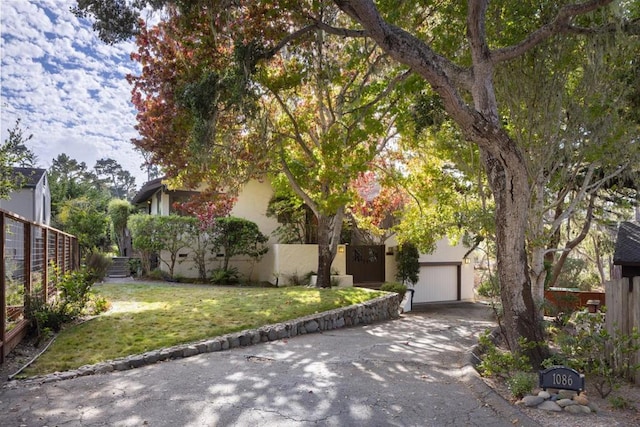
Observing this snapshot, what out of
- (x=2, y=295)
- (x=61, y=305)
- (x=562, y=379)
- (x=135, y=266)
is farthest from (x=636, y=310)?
(x=135, y=266)

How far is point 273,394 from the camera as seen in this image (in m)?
5.36

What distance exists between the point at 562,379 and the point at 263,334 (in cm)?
527

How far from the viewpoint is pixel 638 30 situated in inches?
313

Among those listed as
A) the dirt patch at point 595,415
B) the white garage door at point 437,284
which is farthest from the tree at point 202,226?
the dirt patch at point 595,415

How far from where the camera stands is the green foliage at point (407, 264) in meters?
19.9

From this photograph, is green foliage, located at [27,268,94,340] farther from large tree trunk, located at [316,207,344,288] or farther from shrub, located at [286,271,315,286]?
shrub, located at [286,271,315,286]

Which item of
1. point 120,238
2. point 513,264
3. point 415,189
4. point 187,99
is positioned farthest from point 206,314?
point 120,238

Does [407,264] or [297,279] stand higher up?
[407,264]

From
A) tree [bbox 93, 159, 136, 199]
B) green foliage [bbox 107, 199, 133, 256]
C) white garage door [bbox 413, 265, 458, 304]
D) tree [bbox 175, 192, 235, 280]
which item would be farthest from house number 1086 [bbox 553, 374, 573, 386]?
tree [bbox 93, 159, 136, 199]

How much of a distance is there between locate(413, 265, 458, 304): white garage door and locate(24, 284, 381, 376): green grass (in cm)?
744

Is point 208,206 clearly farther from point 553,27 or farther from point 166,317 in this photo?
point 553,27

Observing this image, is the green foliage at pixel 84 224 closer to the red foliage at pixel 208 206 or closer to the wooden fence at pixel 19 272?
the red foliage at pixel 208 206

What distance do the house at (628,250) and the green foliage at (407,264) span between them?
958 cm

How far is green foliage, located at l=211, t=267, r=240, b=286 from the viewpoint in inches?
684
